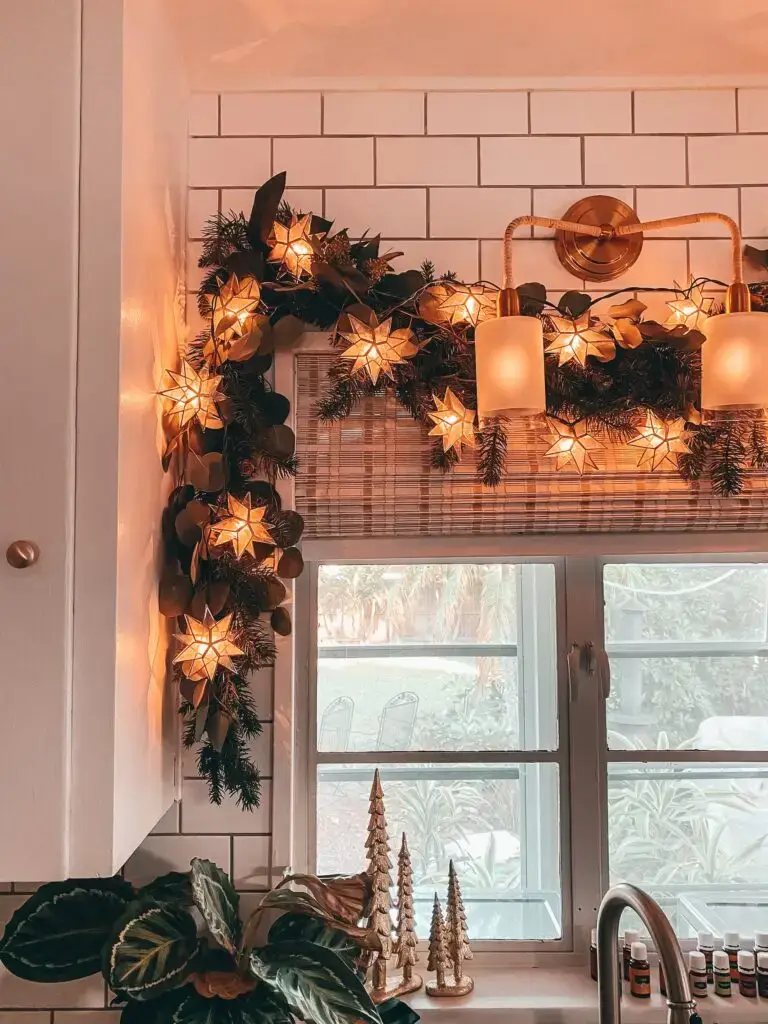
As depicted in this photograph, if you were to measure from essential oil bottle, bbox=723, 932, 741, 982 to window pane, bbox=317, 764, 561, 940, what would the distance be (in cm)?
27

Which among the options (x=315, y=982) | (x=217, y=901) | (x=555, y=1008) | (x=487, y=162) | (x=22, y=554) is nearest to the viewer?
(x=22, y=554)

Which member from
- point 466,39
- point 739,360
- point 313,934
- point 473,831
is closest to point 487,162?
point 466,39

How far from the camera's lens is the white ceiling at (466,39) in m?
1.28

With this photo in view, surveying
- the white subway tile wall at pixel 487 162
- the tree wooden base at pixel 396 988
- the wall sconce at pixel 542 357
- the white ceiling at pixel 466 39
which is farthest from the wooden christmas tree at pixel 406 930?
the white ceiling at pixel 466 39

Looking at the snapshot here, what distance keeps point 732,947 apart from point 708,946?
40mm

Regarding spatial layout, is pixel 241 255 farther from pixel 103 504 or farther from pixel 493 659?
pixel 493 659

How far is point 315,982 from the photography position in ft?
3.61

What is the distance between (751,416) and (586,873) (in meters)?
0.79

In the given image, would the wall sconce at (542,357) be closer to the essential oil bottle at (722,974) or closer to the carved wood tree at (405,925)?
the carved wood tree at (405,925)

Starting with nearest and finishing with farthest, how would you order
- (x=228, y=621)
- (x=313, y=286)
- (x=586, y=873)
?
(x=228, y=621)
(x=313, y=286)
(x=586, y=873)

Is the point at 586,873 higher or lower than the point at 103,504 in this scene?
lower

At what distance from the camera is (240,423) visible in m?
1.31

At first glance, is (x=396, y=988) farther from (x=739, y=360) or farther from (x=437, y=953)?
(x=739, y=360)

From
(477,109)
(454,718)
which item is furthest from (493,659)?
(477,109)
